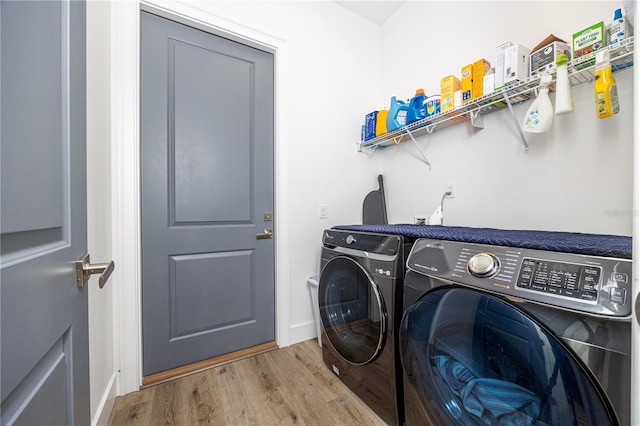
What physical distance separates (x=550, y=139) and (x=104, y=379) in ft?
8.08

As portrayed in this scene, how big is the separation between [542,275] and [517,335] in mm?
170

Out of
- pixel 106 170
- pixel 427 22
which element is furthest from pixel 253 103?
pixel 427 22

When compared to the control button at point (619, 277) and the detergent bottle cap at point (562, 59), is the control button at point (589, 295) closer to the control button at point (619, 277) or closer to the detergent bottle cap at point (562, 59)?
the control button at point (619, 277)

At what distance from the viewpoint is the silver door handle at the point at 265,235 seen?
6.05 feet

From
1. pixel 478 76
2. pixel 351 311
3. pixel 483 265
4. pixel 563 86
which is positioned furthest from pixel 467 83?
pixel 351 311

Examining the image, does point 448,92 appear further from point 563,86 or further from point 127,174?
point 127,174

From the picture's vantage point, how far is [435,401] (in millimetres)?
875

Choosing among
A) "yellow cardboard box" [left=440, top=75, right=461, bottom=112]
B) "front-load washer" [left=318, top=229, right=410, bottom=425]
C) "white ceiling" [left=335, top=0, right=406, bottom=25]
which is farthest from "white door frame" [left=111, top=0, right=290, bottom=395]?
"yellow cardboard box" [left=440, top=75, right=461, bottom=112]

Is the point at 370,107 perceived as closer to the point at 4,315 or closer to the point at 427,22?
the point at 427,22

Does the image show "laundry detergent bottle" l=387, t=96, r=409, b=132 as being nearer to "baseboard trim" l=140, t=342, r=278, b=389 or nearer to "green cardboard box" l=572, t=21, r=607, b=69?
"green cardboard box" l=572, t=21, r=607, b=69

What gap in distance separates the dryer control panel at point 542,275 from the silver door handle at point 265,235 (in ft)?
3.93

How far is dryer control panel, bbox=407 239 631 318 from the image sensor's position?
22.0 inches

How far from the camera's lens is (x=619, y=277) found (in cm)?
56

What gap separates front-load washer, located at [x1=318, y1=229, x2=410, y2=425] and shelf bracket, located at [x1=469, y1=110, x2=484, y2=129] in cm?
95
